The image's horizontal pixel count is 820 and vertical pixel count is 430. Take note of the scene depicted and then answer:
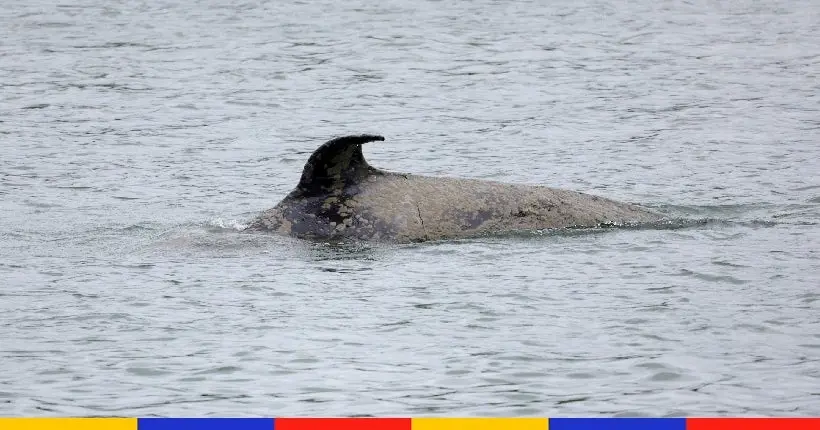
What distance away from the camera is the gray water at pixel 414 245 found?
10.8 meters

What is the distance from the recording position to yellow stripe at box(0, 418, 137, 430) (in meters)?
9.32

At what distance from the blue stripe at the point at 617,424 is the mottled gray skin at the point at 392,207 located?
520 centimetres

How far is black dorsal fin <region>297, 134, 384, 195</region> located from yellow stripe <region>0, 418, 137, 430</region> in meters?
5.01

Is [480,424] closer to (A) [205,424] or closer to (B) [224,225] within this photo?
(A) [205,424]

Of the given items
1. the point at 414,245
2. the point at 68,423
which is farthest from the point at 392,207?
the point at 68,423

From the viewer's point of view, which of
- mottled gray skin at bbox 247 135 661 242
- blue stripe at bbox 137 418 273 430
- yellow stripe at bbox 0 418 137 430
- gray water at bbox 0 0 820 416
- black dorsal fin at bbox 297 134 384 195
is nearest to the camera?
blue stripe at bbox 137 418 273 430

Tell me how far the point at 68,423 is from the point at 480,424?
8.18 ft

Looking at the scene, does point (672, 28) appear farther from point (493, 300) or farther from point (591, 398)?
point (591, 398)

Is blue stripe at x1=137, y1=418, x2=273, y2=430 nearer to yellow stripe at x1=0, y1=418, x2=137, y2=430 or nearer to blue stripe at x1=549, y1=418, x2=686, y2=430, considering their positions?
yellow stripe at x1=0, y1=418, x2=137, y2=430

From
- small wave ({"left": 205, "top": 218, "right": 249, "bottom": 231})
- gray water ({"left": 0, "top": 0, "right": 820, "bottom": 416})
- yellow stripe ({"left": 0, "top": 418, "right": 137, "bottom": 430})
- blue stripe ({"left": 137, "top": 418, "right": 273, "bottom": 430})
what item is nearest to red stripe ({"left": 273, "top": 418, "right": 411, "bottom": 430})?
blue stripe ({"left": 137, "top": 418, "right": 273, "bottom": 430})

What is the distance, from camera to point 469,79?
2862cm

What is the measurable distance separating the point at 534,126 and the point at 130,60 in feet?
32.4

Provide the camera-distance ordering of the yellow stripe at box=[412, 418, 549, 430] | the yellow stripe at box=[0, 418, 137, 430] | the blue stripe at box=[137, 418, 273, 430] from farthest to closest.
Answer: the yellow stripe at box=[0, 418, 137, 430] → the yellow stripe at box=[412, 418, 549, 430] → the blue stripe at box=[137, 418, 273, 430]

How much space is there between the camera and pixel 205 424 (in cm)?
918
